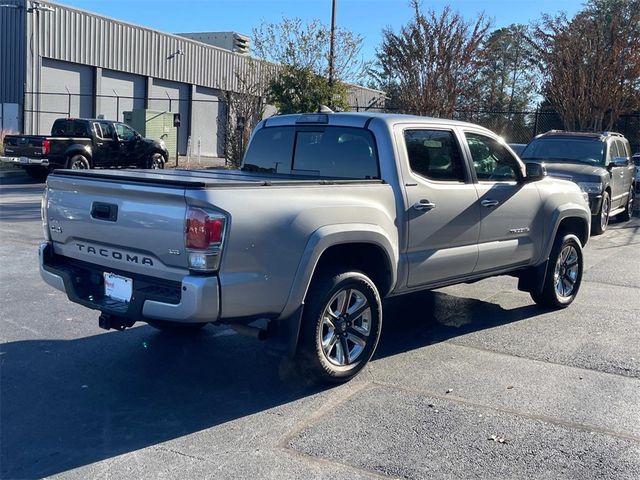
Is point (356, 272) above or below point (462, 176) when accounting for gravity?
below

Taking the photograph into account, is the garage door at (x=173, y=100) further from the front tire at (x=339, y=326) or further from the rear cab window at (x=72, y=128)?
the front tire at (x=339, y=326)

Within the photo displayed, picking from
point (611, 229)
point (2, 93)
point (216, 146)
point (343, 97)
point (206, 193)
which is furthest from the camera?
point (216, 146)

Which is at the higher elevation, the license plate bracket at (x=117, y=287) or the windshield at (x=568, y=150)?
the windshield at (x=568, y=150)

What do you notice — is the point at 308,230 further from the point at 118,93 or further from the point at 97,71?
the point at 118,93

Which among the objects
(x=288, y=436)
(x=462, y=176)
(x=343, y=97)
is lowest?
(x=288, y=436)

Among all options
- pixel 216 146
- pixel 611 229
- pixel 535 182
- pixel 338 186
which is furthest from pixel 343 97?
pixel 216 146

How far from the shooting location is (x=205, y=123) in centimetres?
4284

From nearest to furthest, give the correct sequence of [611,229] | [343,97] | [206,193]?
1. [206,193]
2. [611,229]
3. [343,97]

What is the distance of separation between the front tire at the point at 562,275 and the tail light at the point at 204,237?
4.27 metres

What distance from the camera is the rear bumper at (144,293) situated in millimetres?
4215

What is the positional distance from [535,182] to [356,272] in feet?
9.13

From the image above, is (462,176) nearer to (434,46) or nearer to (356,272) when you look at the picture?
(356,272)

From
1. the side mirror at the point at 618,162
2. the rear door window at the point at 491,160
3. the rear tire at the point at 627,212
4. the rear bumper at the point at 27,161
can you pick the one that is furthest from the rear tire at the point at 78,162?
the rear door window at the point at 491,160

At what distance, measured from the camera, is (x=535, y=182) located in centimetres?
A: 706
